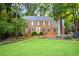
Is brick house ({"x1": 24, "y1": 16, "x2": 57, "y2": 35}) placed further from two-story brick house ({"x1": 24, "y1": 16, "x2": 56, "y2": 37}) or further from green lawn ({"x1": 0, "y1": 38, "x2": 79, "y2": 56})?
green lawn ({"x1": 0, "y1": 38, "x2": 79, "y2": 56})

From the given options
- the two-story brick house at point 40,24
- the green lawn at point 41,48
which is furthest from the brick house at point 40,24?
the green lawn at point 41,48

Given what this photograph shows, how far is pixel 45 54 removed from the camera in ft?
20.5

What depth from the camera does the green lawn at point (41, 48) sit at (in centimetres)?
627

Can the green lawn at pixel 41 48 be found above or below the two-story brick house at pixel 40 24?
below

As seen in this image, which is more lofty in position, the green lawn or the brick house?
the brick house

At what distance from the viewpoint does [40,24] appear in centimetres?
630

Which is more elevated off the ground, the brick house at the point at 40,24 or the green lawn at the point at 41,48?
the brick house at the point at 40,24

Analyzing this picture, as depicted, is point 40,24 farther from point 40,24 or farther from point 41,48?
point 41,48

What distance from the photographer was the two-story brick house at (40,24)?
20.6 feet

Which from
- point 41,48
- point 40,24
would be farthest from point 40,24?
point 41,48

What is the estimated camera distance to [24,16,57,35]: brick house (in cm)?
629

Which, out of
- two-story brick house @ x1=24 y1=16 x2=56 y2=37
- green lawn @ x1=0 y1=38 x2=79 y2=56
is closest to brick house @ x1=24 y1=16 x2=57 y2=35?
two-story brick house @ x1=24 y1=16 x2=56 y2=37

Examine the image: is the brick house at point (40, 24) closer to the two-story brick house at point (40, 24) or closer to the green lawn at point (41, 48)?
the two-story brick house at point (40, 24)

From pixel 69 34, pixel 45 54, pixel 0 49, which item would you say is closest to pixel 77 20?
pixel 69 34
